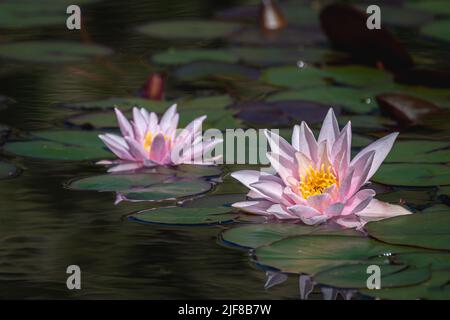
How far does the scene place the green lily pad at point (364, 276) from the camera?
8.46ft

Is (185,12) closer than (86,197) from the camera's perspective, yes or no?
No

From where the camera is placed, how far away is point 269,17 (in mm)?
5926

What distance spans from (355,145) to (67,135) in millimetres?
1051

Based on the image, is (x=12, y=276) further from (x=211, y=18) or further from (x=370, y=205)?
(x=211, y=18)

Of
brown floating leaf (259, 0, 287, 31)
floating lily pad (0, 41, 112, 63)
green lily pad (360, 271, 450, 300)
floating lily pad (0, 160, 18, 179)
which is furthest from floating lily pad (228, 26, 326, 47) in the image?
green lily pad (360, 271, 450, 300)

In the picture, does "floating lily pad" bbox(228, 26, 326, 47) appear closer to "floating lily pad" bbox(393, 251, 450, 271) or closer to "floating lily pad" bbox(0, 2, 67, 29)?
"floating lily pad" bbox(0, 2, 67, 29)

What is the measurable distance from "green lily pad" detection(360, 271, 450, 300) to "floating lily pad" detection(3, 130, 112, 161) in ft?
4.93

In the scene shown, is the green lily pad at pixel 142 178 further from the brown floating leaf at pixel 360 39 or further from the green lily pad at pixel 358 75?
the brown floating leaf at pixel 360 39

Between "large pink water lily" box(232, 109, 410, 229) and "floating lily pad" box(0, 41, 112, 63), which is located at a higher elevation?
"floating lily pad" box(0, 41, 112, 63)

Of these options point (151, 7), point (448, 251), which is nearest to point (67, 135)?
point (448, 251)

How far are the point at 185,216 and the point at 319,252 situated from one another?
19.4 inches

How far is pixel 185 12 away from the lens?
6.41 m

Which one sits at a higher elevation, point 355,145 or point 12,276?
point 355,145

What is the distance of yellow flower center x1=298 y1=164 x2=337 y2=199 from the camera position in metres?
3.06
